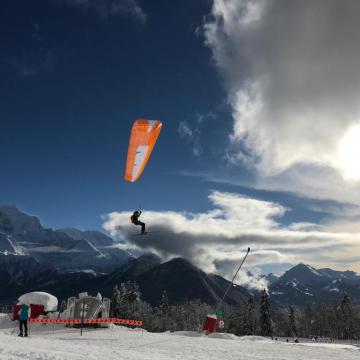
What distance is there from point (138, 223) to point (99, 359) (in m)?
13.2

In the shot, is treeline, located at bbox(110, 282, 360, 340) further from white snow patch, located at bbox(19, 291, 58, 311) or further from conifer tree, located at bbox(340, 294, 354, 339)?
white snow patch, located at bbox(19, 291, 58, 311)

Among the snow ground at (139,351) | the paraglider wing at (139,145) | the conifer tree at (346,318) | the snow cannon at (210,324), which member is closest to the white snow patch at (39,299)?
the snow ground at (139,351)

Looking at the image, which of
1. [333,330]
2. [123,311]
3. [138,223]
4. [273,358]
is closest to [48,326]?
[138,223]

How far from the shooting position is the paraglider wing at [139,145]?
86.2 feet

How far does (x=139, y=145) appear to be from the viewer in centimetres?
2642

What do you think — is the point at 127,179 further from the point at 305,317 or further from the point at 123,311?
the point at 305,317

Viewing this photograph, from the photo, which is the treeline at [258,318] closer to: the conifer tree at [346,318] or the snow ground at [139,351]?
the conifer tree at [346,318]

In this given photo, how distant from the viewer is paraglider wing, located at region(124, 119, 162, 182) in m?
26.3

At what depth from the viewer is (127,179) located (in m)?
26.3

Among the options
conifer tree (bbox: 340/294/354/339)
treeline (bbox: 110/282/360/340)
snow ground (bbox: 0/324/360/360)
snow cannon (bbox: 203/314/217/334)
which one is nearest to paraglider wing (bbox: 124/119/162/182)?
snow ground (bbox: 0/324/360/360)

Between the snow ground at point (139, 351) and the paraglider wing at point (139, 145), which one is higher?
the paraglider wing at point (139, 145)

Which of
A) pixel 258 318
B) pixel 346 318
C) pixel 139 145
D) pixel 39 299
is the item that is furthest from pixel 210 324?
pixel 258 318

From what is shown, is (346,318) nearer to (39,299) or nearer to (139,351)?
(39,299)

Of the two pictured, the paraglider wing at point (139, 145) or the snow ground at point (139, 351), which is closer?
the snow ground at point (139, 351)
